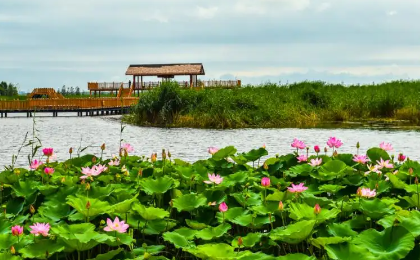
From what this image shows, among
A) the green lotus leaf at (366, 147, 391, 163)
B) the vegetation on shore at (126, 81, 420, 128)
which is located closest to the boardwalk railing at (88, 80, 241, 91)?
the vegetation on shore at (126, 81, 420, 128)

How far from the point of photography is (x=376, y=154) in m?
5.45

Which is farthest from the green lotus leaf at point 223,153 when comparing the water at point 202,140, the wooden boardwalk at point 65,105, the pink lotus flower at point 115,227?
the wooden boardwalk at point 65,105

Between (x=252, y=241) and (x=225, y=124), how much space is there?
24506 mm

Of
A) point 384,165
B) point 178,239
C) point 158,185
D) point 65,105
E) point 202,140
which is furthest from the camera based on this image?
point 65,105

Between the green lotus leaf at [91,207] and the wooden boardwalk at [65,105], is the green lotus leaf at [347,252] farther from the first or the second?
the wooden boardwalk at [65,105]

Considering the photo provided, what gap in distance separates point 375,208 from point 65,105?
44.9 meters

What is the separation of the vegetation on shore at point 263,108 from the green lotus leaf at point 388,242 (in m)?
24.5

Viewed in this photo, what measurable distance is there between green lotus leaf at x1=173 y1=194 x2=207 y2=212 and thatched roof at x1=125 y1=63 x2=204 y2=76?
51.2 metres

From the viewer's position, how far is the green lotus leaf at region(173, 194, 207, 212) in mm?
3799

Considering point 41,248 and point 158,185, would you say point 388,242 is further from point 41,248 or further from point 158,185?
point 41,248

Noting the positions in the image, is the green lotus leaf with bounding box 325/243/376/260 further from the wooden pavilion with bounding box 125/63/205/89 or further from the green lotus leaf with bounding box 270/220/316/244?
the wooden pavilion with bounding box 125/63/205/89

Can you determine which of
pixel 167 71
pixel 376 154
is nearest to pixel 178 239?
pixel 376 154

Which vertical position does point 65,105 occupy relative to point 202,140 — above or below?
above

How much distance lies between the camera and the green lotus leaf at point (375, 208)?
3.54m
